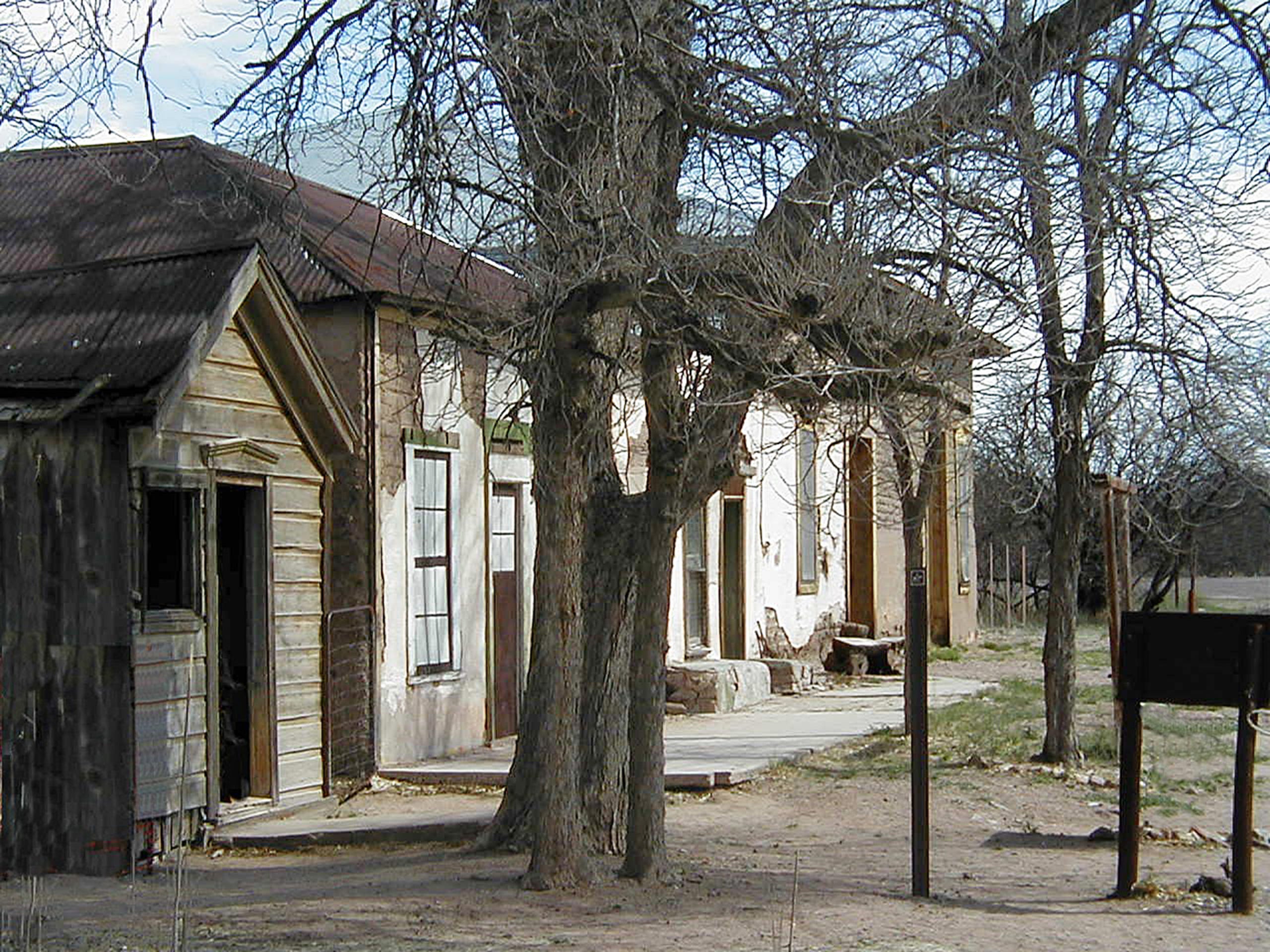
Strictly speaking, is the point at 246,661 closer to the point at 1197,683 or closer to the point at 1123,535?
the point at 1197,683

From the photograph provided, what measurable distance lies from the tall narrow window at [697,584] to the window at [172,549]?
8.59 meters

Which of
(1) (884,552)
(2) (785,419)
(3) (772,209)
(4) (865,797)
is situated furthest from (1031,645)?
(3) (772,209)

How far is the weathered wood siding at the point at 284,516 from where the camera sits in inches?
454

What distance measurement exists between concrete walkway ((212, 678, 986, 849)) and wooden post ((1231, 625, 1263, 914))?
486 centimetres

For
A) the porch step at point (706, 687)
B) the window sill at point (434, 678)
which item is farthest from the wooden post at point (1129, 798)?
the porch step at point (706, 687)

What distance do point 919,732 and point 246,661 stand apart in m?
5.96

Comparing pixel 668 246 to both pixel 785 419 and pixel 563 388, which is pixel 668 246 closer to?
pixel 563 388

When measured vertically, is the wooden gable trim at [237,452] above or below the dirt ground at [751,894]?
above

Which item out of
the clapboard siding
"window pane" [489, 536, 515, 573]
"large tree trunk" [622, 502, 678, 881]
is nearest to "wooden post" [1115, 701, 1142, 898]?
"large tree trunk" [622, 502, 678, 881]

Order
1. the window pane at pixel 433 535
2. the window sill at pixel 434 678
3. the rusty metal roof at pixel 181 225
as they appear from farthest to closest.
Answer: the window pane at pixel 433 535
the window sill at pixel 434 678
the rusty metal roof at pixel 181 225

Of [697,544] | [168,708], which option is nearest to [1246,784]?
[168,708]

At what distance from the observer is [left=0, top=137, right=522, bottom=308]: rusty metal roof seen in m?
13.6

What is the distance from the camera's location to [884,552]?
1025 inches

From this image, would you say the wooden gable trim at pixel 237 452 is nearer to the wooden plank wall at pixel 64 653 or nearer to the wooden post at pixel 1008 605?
the wooden plank wall at pixel 64 653
